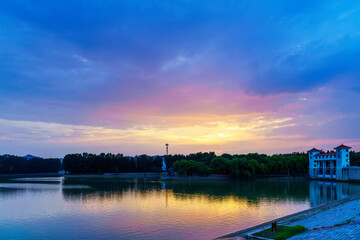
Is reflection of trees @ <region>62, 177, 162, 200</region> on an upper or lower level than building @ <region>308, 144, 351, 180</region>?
lower

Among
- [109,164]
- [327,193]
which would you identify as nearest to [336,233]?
[327,193]

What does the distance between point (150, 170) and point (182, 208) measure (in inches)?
3500

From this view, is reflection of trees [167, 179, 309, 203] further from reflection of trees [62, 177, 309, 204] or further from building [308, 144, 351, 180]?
building [308, 144, 351, 180]

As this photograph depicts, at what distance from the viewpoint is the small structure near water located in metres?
74.1

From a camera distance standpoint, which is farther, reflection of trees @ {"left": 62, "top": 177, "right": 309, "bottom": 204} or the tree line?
the tree line

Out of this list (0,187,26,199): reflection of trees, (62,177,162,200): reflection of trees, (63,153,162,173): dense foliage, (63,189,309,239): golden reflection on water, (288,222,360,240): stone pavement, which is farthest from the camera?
(63,153,162,173): dense foliage

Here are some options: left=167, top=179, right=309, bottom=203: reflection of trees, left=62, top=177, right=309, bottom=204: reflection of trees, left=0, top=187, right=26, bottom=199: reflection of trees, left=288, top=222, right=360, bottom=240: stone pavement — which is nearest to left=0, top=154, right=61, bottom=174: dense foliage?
left=62, top=177, right=309, bottom=204: reflection of trees

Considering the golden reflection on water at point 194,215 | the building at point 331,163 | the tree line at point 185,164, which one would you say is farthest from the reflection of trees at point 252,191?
the tree line at point 185,164

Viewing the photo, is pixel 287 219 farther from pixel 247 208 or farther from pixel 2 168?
pixel 2 168

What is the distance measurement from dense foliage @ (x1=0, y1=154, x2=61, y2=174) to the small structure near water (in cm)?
12010

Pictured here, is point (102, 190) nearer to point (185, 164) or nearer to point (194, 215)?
point (194, 215)

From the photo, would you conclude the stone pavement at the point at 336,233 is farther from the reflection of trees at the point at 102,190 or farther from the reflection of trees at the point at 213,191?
the reflection of trees at the point at 102,190

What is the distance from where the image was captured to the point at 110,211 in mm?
29750

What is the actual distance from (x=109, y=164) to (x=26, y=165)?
50.0 meters
